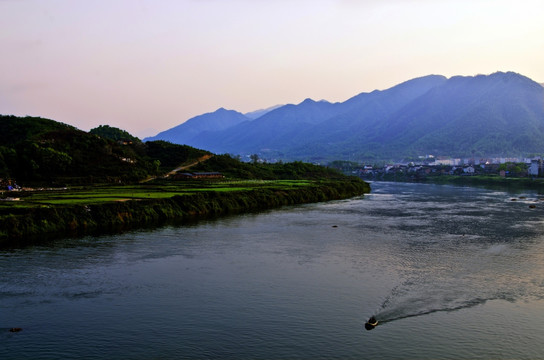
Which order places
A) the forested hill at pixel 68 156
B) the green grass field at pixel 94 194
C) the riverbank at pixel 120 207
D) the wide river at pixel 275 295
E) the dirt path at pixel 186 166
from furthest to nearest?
the dirt path at pixel 186 166
the forested hill at pixel 68 156
the green grass field at pixel 94 194
the riverbank at pixel 120 207
the wide river at pixel 275 295

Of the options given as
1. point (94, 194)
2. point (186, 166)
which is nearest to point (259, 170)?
point (186, 166)

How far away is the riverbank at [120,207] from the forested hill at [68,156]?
10.4 m

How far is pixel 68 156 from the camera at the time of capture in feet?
224

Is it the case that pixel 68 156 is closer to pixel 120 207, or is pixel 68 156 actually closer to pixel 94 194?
pixel 94 194

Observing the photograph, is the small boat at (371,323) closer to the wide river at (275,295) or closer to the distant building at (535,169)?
the wide river at (275,295)

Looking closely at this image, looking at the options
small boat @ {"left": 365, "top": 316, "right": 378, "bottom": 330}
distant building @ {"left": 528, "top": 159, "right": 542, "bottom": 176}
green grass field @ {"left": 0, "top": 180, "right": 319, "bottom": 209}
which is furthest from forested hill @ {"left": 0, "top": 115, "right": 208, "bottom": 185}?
distant building @ {"left": 528, "top": 159, "right": 542, "bottom": 176}

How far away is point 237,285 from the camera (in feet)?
84.7

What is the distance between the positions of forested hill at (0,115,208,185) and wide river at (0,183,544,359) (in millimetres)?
30853

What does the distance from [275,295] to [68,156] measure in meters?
53.1

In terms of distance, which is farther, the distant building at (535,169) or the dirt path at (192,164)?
the distant building at (535,169)

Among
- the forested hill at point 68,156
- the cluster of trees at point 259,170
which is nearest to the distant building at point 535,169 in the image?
the cluster of trees at point 259,170

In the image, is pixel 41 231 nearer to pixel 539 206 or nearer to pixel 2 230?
pixel 2 230

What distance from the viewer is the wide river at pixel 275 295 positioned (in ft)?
60.4

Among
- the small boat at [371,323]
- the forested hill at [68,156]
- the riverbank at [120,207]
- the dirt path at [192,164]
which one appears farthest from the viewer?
the dirt path at [192,164]
